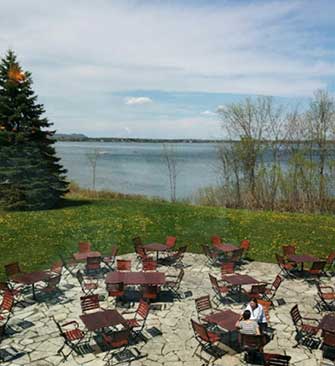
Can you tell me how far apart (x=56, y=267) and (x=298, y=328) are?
7.68 m

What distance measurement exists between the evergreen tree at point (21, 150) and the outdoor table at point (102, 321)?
1888cm

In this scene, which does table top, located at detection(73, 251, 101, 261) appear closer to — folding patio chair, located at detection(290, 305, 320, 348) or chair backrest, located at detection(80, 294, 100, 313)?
chair backrest, located at detection(80, 294, 100, 313)

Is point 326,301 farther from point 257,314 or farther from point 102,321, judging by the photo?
point 102,321

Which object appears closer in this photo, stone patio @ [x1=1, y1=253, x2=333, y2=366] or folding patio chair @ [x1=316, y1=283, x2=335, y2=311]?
stone patio @ [x1=1, y1=253, x2=333, y2=366]

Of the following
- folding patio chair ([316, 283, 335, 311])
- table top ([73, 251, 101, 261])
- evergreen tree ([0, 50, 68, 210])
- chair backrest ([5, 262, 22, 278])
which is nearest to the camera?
folding patio chair ([316, 283, 335, 311])

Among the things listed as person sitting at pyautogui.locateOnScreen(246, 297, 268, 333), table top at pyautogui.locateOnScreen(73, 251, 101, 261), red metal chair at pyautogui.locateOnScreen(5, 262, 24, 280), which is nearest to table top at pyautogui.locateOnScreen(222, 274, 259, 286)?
person sitting at pyautogui.locateOnScreen(246, 297, 268, 333)

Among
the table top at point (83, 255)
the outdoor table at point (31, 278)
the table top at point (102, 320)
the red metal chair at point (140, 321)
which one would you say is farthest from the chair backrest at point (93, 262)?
the table top at point (102, 320)

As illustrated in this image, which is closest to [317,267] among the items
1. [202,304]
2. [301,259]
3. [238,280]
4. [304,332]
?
[301,259]

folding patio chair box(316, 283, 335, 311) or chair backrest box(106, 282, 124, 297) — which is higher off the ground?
chair backrest box(106, 282, 124, 297)

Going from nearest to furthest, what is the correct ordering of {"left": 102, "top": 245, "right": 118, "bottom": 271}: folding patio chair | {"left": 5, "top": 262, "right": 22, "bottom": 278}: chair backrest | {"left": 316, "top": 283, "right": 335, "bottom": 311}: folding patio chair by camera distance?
{"left": 316, "top": 283, "right": 335, "bottom": 311}: folding patio chair → {"left": 5, "top": 262, "right": 22, "bottom": 278}: chair backrest → {"left": 102, "top": 245, "right": 118, "bottom": 271}: folding patio chair

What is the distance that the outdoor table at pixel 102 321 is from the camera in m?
9.46

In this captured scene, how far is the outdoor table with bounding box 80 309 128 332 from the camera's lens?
31.0 ft

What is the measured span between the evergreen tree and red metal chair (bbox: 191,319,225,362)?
2030cm

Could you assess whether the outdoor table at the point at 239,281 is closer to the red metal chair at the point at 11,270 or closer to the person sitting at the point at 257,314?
the person sitting at the point at 257,314
